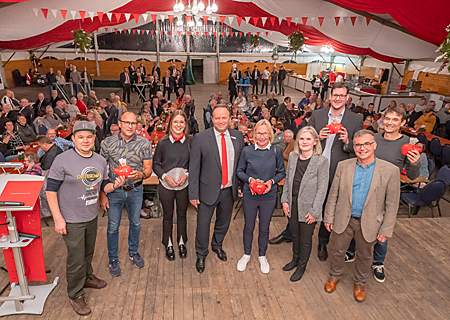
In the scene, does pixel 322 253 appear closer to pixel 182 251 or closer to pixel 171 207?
pixel 182 251

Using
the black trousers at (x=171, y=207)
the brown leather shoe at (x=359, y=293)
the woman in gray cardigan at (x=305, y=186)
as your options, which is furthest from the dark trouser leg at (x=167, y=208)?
the brown leather shoe at (x=359, y=293)

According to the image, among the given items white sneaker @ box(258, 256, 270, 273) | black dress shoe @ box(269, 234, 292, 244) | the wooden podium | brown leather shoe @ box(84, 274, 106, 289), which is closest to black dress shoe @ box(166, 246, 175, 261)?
brown leather shoe @ box(84, 274, 106, 289)

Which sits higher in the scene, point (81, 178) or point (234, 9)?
point (234, 9)

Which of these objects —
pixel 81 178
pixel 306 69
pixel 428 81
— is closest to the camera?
pixel 81 178

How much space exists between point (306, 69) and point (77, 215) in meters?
24.0

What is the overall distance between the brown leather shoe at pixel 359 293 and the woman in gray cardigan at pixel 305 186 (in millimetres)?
554

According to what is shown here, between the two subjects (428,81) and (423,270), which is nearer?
(423,270)

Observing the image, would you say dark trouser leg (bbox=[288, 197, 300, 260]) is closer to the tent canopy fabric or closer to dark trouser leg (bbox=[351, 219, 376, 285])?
dark trouser leg (bbox=[351, 219, 376, 285])

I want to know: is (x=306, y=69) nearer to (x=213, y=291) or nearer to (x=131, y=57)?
(x=131, y=57)

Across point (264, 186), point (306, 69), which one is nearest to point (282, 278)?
point (264, 186)

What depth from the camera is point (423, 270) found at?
Result: 3389 mm

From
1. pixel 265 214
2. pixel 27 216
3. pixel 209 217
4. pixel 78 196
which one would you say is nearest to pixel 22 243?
pixel 27 216

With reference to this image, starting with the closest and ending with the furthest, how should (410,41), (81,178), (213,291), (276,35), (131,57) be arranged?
(81,178)
(213,291)
(410,41)
(276,35)
(131,57)

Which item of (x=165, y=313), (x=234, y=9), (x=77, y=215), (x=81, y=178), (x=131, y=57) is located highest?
(x=234, y=9)
